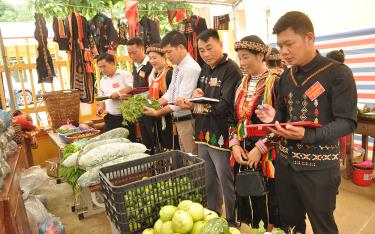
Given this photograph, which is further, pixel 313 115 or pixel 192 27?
pixel 192 27

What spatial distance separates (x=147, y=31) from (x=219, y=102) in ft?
11.7

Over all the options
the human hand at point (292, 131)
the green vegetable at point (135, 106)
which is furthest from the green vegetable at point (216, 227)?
the green vegetable at point (135, 106)

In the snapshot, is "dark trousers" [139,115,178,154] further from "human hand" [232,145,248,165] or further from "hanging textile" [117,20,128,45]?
"hanging textile" [117,20,128,45]

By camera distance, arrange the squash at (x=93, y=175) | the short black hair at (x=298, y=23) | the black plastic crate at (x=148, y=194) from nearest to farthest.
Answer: the black plastic crate at (x=148, y=194) < the short black hair at (x=298, y=23) < the squash at (x=93, y=175)

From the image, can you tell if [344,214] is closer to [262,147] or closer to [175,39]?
[262,147]

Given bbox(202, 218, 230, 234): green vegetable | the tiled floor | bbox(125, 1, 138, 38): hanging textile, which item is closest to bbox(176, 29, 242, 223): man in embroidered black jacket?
the tiled floor

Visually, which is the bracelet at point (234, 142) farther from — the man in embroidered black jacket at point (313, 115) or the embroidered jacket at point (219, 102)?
the man in embroidered black jacket at point (313, 115)

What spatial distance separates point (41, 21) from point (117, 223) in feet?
15.0

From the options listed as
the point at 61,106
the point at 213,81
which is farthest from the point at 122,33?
the point at 213,81

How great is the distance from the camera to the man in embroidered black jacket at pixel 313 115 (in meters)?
1.51

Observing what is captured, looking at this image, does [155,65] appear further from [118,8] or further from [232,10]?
[118,8]

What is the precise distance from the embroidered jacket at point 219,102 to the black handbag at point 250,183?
0.43 metres

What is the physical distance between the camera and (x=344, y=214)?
290cm

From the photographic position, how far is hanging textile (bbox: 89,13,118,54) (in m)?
5.16
